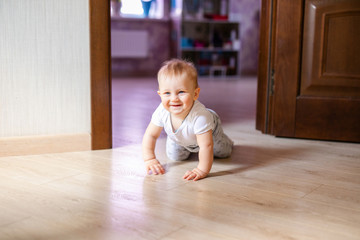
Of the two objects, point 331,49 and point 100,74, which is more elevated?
point 331,49

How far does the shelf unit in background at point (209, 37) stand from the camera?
618 cm

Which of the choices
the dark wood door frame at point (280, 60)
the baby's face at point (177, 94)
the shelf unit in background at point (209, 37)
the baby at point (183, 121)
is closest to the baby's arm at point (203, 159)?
the baby at point (183, 121)

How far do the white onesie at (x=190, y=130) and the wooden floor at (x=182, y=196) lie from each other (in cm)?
5

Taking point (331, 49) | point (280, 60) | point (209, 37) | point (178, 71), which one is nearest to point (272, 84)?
point (280, 60)

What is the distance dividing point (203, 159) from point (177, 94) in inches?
8.4

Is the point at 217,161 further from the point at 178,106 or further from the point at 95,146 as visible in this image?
the point at 95,146

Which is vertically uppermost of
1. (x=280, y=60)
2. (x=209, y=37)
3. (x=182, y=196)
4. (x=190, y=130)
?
(x=209, y=37)

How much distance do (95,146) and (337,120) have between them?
1.02 m

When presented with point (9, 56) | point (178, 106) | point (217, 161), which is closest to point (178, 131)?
point (178, 106)

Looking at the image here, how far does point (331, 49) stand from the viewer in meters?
1.74

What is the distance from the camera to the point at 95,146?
1579 mm

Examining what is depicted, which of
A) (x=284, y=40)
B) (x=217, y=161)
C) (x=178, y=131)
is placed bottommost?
(x=217, y=161)

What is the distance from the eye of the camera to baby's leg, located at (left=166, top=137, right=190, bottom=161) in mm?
1436

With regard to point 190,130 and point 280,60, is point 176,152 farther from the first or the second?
point 280,60
